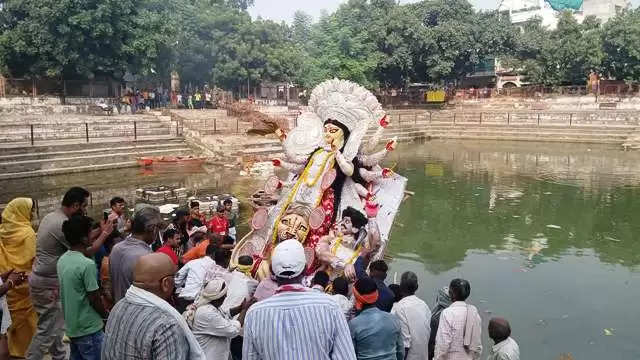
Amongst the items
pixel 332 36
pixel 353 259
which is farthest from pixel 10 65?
pixel 353 259

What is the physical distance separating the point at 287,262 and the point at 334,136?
232 inches

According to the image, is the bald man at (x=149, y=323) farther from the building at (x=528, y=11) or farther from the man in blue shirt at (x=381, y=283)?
the building at (x=528, y=11)

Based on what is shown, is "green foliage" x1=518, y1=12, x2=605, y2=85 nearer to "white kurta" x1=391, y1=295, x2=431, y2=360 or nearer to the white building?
the white building

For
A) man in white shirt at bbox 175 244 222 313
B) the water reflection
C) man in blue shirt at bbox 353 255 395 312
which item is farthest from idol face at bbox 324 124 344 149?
man in white shirt at bbox 175 244 222 313

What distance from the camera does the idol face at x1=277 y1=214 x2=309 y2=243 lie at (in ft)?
22.6

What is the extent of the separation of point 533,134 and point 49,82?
25958 millimetres

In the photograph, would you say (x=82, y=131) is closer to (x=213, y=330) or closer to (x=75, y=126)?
(x=75, y=126)

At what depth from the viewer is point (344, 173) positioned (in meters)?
8.24

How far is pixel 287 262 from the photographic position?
2844 mm

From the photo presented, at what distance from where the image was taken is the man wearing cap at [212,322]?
3.96 m

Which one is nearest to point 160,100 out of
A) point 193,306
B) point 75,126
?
point 75,126

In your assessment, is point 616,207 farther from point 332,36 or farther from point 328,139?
point 332,36

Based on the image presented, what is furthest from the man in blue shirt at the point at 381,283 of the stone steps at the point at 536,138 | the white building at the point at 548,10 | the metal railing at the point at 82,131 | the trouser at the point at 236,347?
the white building at the point at 548,10

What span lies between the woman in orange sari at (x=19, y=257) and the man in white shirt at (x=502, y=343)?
4.07 meters
